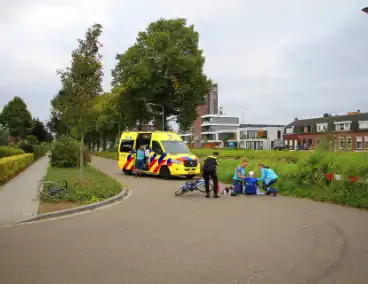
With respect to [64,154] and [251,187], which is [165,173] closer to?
[251,187]

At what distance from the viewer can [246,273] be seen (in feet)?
16.9

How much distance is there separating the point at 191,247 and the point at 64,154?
2191 centimetres

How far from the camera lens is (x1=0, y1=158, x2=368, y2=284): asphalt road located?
199 inches

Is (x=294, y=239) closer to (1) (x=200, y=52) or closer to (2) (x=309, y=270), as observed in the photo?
(2) (x=309, y=270)

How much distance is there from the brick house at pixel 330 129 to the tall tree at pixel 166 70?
30212 millimetres

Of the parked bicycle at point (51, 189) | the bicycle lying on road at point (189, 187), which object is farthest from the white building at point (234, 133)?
the parked bicycle at point (51, 189)

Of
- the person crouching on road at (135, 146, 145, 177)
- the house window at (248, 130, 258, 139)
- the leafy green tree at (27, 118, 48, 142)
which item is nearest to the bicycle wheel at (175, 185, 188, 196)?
the person crouching on road at (135, 146, 145, 177)

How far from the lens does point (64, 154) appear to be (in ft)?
88.3

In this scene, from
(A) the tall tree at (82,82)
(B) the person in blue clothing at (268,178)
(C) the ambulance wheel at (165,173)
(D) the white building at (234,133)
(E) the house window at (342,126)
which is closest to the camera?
(B) the person in blue clothing at (268,178)

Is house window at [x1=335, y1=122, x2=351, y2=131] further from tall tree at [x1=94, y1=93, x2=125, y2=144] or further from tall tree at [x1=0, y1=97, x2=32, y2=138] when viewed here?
tall tree at [x1=0, y1=97, x2=32, y2=138]

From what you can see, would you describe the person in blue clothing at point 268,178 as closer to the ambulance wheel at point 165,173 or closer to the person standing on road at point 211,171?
the person standing on road at point 211,171

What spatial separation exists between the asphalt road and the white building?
3770 inches

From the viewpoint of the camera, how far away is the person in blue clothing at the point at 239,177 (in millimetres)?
14198

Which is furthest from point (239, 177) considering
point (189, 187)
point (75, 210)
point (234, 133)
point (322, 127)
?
point (234, 133)
